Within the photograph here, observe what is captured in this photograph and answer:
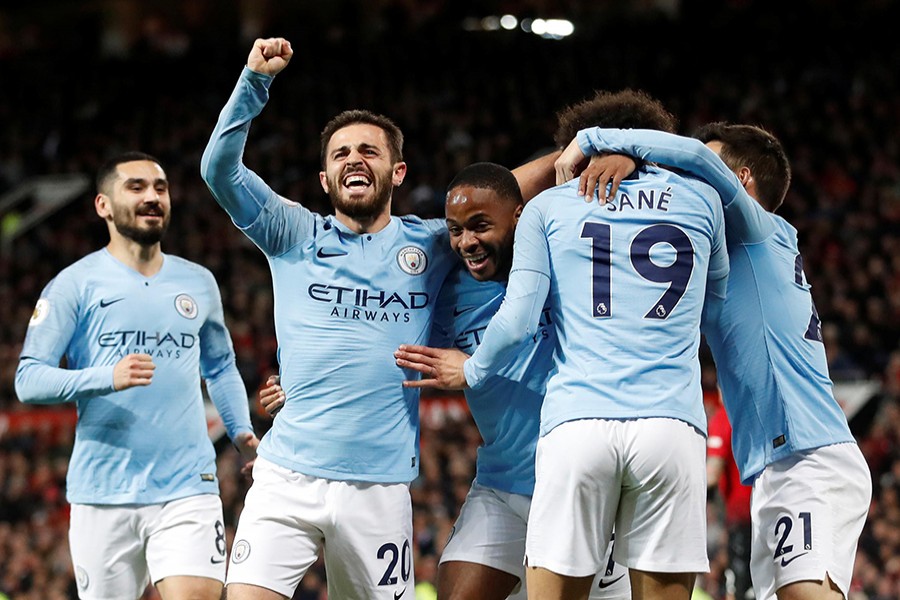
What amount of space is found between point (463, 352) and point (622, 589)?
126 cm

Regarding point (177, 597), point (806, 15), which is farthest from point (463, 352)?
point (806, 15)

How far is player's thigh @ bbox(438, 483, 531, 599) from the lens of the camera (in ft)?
17.0

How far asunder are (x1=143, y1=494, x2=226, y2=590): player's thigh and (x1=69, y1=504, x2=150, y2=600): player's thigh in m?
0.10

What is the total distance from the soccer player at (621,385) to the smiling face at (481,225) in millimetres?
514

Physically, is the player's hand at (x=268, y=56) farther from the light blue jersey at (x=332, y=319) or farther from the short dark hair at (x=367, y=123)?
the short dark hair at (x=367, y=123)

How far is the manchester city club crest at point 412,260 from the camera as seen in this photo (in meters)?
5.20

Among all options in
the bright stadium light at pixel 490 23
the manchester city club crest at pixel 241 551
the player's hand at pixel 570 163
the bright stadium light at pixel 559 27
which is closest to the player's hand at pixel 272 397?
the manchester city club crest at pixel 241 551

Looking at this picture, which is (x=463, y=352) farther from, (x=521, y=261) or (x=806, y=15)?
(x=806, y=15)

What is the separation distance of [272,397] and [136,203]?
6.41ft

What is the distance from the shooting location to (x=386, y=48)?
75.6 feet

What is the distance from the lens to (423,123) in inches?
845

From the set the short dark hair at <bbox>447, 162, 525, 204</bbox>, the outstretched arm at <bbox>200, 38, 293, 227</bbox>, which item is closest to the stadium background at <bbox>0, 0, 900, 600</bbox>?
the short dark hair at <bbox>447, 162, 525, 204</bbox>

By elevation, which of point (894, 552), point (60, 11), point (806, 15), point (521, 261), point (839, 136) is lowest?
point (894, 552)

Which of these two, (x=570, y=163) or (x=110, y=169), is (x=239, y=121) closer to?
(x=570, y=163)
